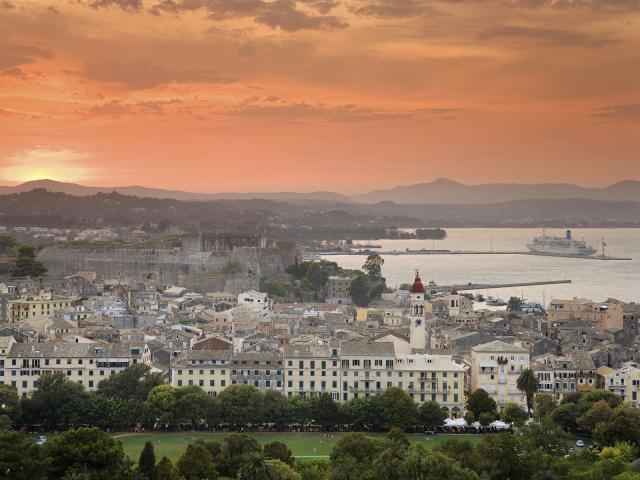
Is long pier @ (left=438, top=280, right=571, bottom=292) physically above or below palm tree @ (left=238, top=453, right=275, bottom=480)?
above

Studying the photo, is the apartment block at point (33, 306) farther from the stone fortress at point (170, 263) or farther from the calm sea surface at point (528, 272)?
the calm sea surface at point (528, 272)

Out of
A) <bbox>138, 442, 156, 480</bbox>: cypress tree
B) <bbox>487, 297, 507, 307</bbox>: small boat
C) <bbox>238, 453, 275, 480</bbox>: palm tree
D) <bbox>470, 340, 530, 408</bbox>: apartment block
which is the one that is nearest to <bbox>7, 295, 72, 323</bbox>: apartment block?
<bbox>470, 340, 530, 408</bbox>: apartment block

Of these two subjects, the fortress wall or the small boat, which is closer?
the small boat

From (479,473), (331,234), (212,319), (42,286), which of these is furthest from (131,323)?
(331,234)

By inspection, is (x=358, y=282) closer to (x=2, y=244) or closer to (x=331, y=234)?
(x=2, y=244)

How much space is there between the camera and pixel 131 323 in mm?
48812

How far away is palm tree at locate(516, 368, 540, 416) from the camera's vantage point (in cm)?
3434

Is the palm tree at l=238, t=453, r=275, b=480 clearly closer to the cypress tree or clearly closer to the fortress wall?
the cypress tree

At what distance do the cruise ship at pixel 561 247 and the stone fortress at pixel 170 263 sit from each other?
7059 centimetres

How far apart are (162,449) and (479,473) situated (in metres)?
9.04

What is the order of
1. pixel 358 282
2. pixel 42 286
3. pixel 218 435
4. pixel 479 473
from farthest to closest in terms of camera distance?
1. pixel 358 282
2. pixel 42 286
3. pixel 218 435
4. pixel 479 473

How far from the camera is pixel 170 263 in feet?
269

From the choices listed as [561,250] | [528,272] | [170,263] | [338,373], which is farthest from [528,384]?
[561,250]

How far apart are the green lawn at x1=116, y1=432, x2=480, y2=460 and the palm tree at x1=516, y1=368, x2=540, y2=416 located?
3.73 meters
